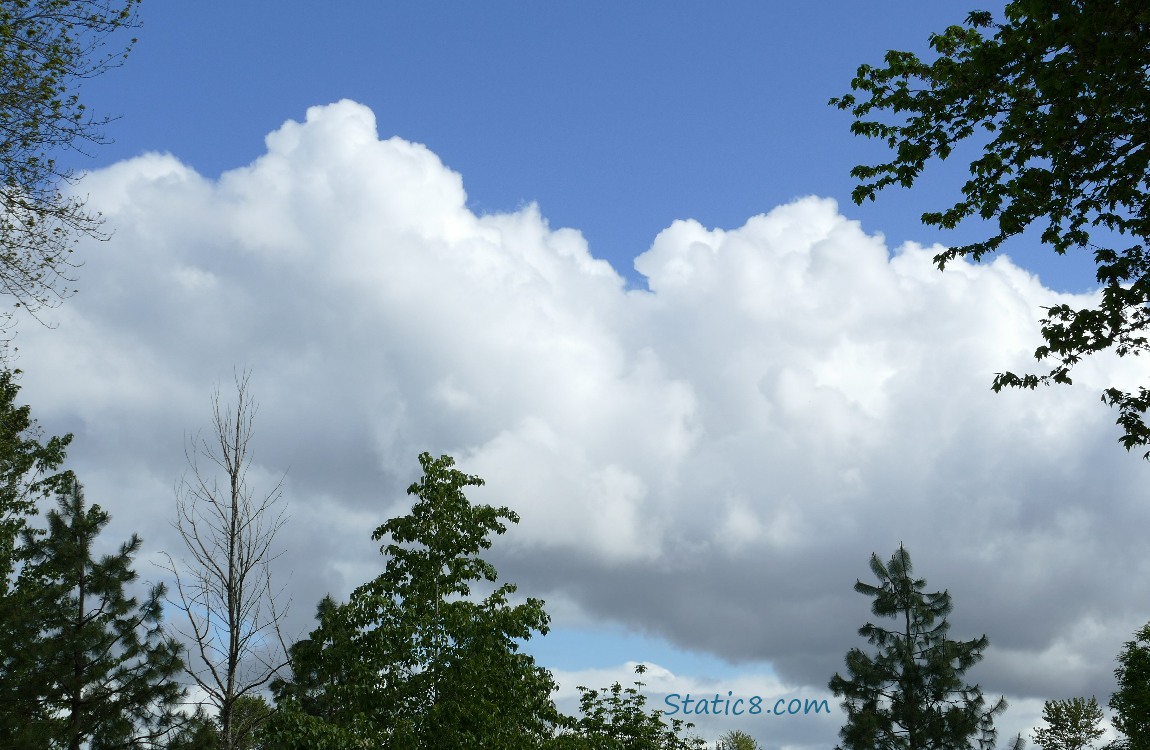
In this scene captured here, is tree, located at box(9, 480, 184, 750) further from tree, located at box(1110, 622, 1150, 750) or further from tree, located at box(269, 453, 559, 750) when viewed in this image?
tree, located at box(1110, 622, 1150, 750)

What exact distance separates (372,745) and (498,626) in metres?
3.34

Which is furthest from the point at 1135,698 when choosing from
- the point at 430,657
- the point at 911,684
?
the point at 430,657

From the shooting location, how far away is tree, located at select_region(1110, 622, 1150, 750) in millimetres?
43750

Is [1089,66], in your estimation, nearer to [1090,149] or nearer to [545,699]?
[1090,149]

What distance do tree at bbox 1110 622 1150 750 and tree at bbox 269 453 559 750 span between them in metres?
33.2

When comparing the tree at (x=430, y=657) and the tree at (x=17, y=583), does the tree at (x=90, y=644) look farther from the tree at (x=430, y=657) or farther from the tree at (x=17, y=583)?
the tree at (x=430, y=657)

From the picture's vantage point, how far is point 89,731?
33.8 meters

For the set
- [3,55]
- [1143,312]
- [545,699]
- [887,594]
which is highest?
[887,594]

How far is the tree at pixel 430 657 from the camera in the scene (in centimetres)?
1872

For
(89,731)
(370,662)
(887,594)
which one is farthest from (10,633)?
(887,594)

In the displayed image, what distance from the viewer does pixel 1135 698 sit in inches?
1775

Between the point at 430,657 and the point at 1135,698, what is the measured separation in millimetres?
37526

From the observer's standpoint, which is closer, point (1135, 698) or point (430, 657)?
point (430, 657)

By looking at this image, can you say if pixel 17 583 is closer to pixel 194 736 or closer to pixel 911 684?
pixel 194 736
